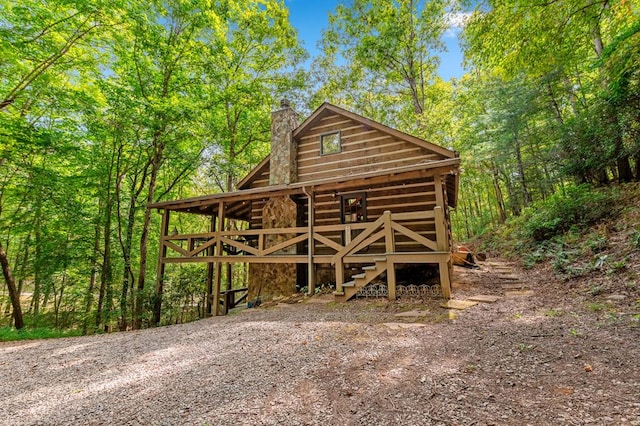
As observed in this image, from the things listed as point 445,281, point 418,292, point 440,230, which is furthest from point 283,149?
point 445,281

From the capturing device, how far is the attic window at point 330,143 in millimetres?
11295

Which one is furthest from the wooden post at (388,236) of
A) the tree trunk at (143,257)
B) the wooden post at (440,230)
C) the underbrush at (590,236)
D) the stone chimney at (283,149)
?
the tree trunk at (143,257)

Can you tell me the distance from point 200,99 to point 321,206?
7.95 meters

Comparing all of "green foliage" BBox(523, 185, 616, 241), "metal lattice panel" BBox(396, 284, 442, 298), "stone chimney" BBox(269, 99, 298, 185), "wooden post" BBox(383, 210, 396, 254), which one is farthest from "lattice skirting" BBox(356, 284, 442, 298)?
"green foliage" BBox(523, 185, 616, 241)

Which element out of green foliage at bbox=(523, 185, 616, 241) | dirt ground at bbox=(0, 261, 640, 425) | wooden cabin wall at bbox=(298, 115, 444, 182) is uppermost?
wooden cabin wall at bbox=(298, 115, 444, 182)

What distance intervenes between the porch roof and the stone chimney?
5.51ft

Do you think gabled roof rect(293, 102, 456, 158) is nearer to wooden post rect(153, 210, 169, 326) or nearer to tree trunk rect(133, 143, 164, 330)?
tree trunk rect(133, 143, 164, 330)

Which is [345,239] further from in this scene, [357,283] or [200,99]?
[200,99]

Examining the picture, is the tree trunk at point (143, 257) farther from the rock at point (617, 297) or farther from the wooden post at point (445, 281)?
the rock at point (617, 297)

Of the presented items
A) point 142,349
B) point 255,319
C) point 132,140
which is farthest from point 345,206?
point 132,140

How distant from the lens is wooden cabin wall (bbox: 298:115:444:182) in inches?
398

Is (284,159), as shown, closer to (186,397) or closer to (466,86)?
(186,397)

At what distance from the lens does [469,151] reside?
20.7 meters

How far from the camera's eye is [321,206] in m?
11.0
